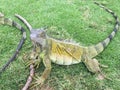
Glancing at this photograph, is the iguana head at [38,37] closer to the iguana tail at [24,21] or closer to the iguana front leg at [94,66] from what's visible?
the iguana front leg at [94,66]

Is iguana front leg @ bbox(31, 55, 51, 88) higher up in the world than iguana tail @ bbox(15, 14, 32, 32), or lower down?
lower down

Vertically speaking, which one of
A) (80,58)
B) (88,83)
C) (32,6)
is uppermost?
(32,6)

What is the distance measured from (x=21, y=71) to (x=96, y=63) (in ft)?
3.74

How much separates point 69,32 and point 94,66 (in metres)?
1.21

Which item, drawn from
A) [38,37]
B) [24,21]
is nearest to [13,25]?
[24,21]

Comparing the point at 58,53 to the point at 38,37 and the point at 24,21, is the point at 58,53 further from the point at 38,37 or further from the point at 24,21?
the point at 24,21

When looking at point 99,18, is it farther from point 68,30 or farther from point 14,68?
point 14,68

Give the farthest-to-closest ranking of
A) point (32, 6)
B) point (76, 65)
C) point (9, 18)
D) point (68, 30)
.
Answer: point (32, 6) → point (9, 18) → point (68, 30) → point (76, 65)

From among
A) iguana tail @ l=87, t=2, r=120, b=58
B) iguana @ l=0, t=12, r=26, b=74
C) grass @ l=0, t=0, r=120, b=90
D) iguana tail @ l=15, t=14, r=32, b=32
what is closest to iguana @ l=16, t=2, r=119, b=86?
iguana tail @ l=87, t=2, r=120, b=58

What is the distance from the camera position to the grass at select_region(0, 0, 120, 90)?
→ 445 centimetres

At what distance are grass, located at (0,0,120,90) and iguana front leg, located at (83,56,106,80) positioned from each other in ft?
0.27

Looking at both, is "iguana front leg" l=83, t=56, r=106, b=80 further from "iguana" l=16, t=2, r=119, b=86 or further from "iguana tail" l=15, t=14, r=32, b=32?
"iguana tail" l=15, t=14, r=32, b=32

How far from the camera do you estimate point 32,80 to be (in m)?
4.41

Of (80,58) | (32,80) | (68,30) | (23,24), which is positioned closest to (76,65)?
(80,58)
